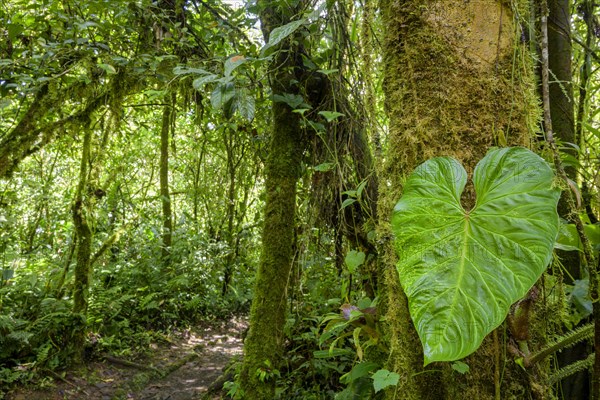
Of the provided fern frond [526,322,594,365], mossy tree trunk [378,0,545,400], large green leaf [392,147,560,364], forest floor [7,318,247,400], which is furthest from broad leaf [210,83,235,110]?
forest floor [7,318,247,400]

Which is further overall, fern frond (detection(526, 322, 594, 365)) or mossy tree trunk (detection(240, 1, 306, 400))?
mossy tree trunk (detection(240, 1, 306, 400))

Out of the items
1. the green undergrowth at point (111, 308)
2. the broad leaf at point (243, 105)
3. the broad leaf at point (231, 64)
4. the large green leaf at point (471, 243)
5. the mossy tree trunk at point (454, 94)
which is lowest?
the green undergrowth at point (111, 308)

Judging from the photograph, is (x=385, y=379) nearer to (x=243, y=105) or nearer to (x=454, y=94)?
(x=454, y=94)

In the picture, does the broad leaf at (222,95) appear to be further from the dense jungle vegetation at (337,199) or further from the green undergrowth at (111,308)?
the green undergrowth at (111,308)

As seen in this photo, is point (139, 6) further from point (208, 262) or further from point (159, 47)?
point (208, 262)

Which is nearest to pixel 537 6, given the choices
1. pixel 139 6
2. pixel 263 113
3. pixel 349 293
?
pixel 349 293

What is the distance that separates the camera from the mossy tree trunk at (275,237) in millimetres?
2625

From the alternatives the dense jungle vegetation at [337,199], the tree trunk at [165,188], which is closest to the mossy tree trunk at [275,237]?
the dense jungle vegetation at [337,199]

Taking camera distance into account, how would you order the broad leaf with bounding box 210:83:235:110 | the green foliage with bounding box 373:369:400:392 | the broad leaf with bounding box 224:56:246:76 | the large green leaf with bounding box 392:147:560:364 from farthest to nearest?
the broad leaf with bounding box 210:83:235:110 < the broad leaf with bounding box 224:56:246:76 < the green foliage with bounding box 373:369:400:392 < the large green leaf with bounding box 392:147:560:364

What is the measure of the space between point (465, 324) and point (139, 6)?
3.33 metres

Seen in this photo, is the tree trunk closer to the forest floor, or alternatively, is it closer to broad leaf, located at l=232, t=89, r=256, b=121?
the forest floor

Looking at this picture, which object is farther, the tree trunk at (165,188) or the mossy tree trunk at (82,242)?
the tree trunk at (165,188)

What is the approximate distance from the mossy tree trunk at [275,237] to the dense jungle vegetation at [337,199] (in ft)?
0.04

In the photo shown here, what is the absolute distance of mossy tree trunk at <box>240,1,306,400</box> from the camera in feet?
8.61
